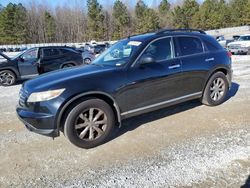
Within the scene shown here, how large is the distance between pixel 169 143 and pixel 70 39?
284 ft

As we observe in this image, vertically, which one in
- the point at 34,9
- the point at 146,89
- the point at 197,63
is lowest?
the point at 146,89

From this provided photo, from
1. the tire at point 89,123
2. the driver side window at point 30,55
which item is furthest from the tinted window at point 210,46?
the driver side window at point 30,55

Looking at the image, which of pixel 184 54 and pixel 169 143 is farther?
pixel 184 54

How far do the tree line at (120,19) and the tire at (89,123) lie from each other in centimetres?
6407

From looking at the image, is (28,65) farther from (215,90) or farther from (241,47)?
(241,47)

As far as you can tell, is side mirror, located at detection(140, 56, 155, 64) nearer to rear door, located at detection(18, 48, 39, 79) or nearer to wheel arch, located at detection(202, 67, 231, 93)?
wheel arch, located at detection(202, 67, 231, 93)

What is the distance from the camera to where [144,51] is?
15.0 feet

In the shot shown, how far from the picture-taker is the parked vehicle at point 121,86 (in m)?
3.87

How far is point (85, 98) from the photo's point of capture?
4.02 m

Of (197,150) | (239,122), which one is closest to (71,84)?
(197,150)

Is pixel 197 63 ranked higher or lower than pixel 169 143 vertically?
higher

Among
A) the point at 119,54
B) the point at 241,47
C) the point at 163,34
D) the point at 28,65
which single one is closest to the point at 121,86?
the point at 119,54

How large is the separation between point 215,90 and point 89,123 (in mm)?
3080

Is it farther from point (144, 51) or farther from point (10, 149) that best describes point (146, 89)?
point (10, 149)
